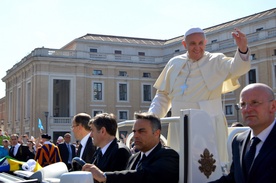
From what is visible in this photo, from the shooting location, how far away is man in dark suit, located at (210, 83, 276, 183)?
2.67 m

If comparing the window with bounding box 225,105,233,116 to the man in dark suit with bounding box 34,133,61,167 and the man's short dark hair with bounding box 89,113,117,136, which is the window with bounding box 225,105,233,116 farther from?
the man's short dark hair with bounding box 89,113,117,136

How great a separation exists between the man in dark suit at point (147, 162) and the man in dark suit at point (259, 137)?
2.24 feet

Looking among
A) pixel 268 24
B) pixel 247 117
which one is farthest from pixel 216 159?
pixel 268 24

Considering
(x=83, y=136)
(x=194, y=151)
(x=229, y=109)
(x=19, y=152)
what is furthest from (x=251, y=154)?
(x=229, y=109)

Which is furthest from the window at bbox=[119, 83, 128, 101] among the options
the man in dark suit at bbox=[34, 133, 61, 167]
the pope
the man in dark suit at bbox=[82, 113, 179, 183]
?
the man in dark suit at bbox=[82, 113, 179, 183]

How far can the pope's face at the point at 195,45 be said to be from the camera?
4.38m

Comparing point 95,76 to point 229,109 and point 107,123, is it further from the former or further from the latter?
point 107,123

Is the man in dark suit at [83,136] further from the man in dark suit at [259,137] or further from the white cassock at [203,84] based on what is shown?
the man in dark suit at [259,137]

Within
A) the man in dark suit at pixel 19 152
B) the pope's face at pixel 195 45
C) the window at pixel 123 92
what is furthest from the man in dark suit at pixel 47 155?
the window at pixel 123 92

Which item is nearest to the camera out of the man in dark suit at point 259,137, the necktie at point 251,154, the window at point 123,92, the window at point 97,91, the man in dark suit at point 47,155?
the man in dark suit at point 259,137

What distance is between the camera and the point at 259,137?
279 cm

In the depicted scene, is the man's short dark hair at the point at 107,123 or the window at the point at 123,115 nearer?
the man's short dark hair at the point at 107,123

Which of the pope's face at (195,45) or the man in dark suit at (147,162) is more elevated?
the pope's face at (195,45)

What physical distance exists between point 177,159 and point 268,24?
4666 centimetres
